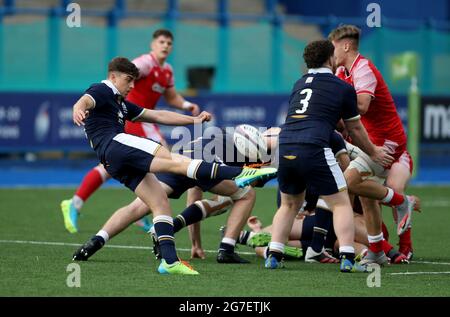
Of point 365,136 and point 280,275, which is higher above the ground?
point 365,136

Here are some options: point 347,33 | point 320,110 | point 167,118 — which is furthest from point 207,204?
point 347,33

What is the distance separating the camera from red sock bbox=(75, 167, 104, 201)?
45.8ft

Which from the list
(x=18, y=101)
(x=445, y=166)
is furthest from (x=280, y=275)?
(x=445, y=166)

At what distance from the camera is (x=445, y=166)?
25.1 meters

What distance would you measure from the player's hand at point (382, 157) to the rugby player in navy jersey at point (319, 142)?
1.10 feet

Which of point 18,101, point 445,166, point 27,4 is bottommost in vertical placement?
point 445,166

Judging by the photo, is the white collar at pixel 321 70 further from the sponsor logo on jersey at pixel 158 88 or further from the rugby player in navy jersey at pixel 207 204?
the sponsor logo on jersey at pixel 158 88

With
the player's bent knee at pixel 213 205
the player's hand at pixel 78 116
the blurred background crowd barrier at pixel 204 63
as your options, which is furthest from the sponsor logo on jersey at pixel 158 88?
the blurred background crowd barrier at pixel 204 63

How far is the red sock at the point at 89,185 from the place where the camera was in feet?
45.8

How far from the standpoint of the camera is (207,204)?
1052 centimetres

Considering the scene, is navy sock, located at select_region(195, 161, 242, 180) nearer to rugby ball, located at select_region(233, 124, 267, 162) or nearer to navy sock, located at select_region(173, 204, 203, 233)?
rugby ball, located at select_region(233, 124, 267, 162)
